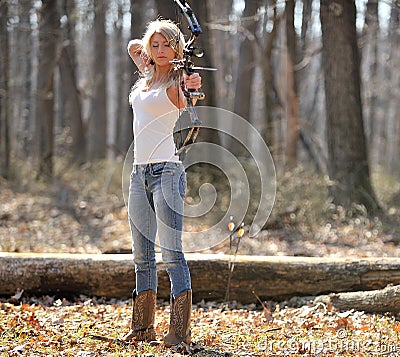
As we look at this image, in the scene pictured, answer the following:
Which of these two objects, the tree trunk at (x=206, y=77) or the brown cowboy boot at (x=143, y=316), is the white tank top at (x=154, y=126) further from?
the tree trunk at (x=206, y=77)

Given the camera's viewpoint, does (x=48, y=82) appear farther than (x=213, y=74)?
Yes

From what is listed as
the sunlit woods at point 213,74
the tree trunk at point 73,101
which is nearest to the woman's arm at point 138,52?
the sunlit woods at point 213,74

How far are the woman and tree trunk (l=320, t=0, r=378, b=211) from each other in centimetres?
616

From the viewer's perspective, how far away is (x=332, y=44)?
404 inches

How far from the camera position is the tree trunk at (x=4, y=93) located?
40.9 feet

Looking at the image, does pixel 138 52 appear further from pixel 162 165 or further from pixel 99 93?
pixel 99 93

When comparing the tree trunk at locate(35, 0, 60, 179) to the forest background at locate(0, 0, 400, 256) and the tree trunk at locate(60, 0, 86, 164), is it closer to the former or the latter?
the forest background at locate(0, 0, 400, 256)

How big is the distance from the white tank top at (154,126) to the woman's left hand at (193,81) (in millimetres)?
182

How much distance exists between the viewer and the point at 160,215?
14.3ft

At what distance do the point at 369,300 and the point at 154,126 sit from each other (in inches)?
101

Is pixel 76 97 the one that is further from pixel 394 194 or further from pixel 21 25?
pixel 394 194

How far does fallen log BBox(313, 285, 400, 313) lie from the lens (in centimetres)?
539

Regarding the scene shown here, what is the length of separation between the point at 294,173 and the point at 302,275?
→ 5.77 meters

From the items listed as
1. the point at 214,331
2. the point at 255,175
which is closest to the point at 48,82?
the point at 255,175
